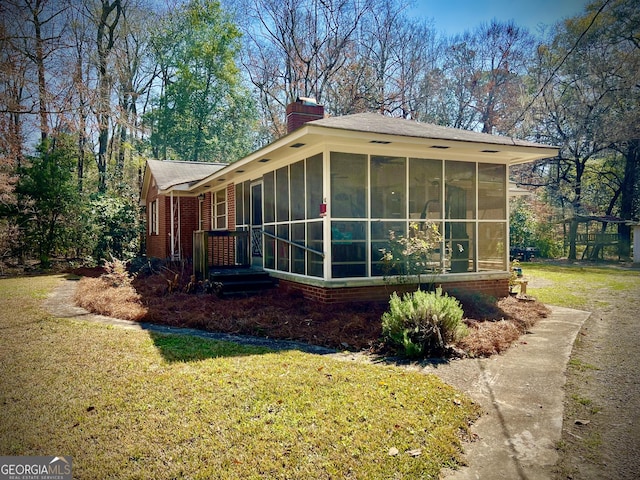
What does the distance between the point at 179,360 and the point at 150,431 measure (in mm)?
1753

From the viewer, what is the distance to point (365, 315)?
6977mm

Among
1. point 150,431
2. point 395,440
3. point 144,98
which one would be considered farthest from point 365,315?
point 144,98

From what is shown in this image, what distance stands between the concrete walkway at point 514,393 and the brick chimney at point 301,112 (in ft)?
18.3

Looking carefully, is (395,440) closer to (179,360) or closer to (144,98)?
(179,360)

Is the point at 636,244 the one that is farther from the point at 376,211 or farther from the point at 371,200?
the point at 371,200

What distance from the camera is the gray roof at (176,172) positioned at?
1556 centimetres

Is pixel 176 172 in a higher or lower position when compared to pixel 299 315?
higher

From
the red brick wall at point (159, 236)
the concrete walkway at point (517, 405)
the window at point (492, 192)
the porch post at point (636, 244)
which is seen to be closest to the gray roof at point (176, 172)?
the red brick wall at point (159, 236)

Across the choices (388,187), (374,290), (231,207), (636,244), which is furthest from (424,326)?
(636,244)

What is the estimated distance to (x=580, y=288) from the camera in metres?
11.6

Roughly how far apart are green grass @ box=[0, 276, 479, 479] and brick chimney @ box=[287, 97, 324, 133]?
624 cm

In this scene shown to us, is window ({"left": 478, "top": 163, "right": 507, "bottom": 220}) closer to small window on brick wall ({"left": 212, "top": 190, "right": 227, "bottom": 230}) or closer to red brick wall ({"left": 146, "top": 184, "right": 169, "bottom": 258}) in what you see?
small window on brick wall ({"left": 212, "top": 190, "right": 227, "bottom": 230})

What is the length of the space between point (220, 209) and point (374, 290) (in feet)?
25.1

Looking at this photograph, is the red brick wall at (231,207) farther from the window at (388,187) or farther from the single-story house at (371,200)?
the window at (388,187)
